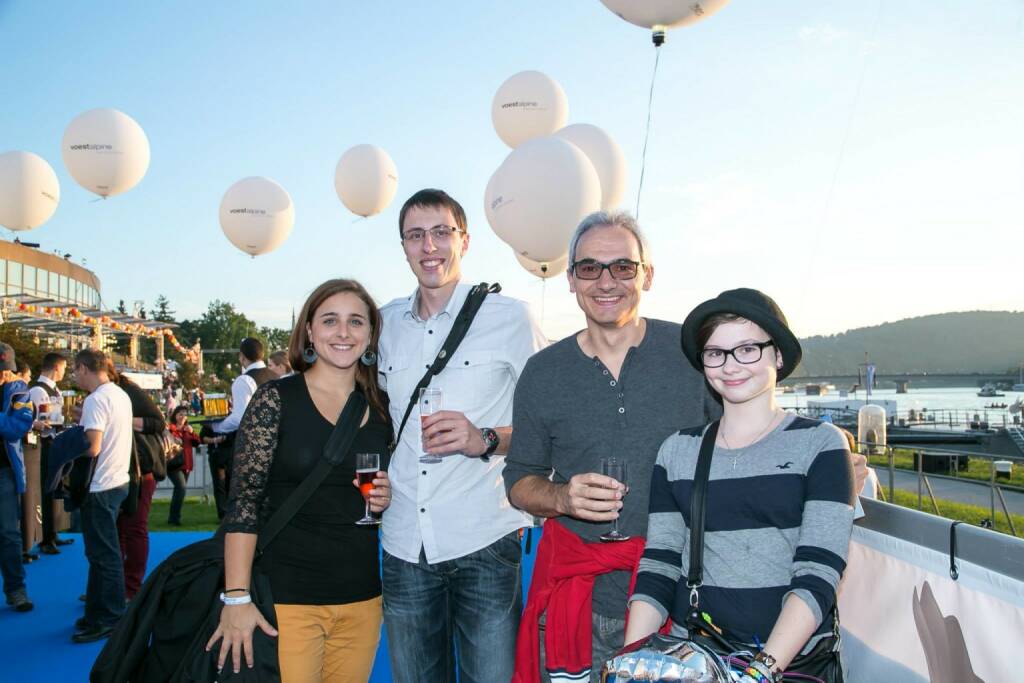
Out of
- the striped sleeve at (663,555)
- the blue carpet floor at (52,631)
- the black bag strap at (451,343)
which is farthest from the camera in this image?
the blue carpet floor at (52,631)

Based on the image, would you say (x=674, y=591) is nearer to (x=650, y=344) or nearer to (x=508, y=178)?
(x=650, y=344)

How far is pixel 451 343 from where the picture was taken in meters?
2.56

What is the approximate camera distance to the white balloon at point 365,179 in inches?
403

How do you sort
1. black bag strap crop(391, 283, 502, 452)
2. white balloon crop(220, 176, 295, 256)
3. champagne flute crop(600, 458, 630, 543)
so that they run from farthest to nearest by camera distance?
white balloon crop(220, 176, 295, 256)
black bag strap crop(391, 283, 502, 452)
champagne flute crop(600, 458, 630, 543)

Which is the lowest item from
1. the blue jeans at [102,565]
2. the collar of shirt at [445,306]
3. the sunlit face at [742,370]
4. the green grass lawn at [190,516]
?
the green grass lawn at [190,516]

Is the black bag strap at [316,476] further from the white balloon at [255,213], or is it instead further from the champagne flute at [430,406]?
the white balloon at [255,213]

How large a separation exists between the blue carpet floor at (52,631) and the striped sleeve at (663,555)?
2.82m

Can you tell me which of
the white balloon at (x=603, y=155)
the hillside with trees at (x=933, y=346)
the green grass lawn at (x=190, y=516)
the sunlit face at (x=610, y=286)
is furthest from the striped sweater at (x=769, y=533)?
the hillside with trees at (x=933, y=346)

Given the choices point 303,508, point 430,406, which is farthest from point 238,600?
point 430,406

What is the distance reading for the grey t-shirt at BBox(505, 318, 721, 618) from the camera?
211cm

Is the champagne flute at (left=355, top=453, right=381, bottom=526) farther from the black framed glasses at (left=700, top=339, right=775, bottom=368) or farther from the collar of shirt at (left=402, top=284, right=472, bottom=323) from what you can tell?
the black framed glasses at (left=700, top=339, right=775, bottom=368)

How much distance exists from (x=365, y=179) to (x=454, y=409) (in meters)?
8.30

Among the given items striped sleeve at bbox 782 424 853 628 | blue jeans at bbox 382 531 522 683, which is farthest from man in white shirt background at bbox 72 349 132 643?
striped sleeve at bbox 782 424 853 628

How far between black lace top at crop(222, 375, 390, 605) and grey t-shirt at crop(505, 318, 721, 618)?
1.90 ft
